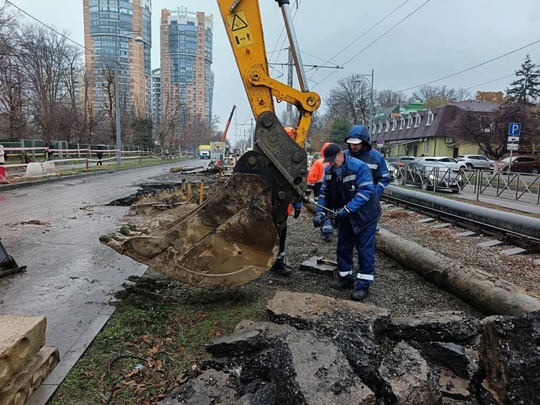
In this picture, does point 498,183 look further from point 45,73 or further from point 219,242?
point 45,73

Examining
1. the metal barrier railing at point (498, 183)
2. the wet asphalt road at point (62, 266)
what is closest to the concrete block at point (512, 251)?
the wet asphalt road at point (62, 266)

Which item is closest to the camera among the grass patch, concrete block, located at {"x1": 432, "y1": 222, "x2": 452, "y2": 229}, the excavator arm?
the grass patch

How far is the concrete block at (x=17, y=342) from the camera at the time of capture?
89.3 inches

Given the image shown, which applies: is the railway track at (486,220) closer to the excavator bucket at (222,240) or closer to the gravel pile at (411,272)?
the gravel pile at (411,272)

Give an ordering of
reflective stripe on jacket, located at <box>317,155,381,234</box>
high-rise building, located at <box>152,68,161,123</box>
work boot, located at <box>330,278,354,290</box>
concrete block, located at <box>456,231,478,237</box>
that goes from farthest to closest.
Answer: high-rise building, located at <box>152,68,161,123</box> < concrete block, located at <box>456,231,478,237</box> < work boot, located at <box>330,278,354,290</box> < reflective stripe on jacket, located at <box>317,155,381,234</box>

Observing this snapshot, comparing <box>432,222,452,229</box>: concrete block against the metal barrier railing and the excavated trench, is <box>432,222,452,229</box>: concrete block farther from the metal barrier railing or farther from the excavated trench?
the metal barrier railing

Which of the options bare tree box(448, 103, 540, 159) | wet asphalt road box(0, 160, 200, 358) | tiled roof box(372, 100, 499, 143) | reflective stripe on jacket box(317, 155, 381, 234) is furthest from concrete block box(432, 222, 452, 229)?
tiled roof box(372, 100, 499, 143)

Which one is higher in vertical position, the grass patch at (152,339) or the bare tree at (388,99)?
the bare tree at (388,99)

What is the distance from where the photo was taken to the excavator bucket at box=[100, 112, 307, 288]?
378 centimetres

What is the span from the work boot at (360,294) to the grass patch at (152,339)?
1052mm

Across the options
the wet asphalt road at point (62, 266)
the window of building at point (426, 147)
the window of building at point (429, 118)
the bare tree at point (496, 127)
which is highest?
the window of building at point (429, 118)

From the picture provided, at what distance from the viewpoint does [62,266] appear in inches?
210

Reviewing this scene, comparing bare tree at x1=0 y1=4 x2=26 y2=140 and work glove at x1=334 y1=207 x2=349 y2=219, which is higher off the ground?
bare tree at x1=0 y1=4 x2=26 y2=140

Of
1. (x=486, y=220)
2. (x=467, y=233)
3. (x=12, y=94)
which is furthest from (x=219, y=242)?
(x=12, y=94)
